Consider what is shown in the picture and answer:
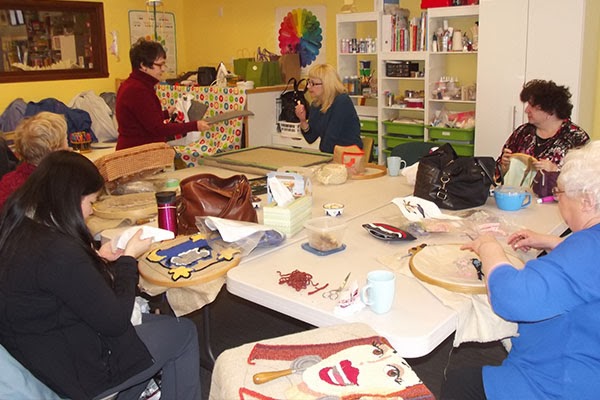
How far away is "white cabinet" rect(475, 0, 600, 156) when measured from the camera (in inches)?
156

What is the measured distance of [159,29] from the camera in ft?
22.6

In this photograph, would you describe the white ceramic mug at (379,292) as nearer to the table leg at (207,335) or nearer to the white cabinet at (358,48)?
the table leg at (207,335)

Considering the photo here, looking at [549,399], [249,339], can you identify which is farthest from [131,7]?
[549,399]

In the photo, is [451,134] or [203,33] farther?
[203,33]

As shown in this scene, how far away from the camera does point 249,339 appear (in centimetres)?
298

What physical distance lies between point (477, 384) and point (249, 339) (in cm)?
158

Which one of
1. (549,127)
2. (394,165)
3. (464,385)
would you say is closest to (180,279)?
(464,385)

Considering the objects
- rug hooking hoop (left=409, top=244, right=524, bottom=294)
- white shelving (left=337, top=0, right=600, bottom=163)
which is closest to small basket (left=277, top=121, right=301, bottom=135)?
white shelving (left=337, top=0, right=600, bottom=163)

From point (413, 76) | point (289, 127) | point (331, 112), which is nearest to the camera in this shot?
point (331, 112)

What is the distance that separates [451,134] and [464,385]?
3.44 meters

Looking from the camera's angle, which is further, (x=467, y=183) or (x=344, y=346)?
(x=467, y=183)

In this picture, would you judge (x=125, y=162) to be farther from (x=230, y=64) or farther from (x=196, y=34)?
(x=196, y=34)

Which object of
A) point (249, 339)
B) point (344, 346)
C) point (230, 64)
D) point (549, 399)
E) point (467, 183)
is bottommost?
point (249, 339)

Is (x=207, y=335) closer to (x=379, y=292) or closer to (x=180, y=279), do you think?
(x=180, y=279)
